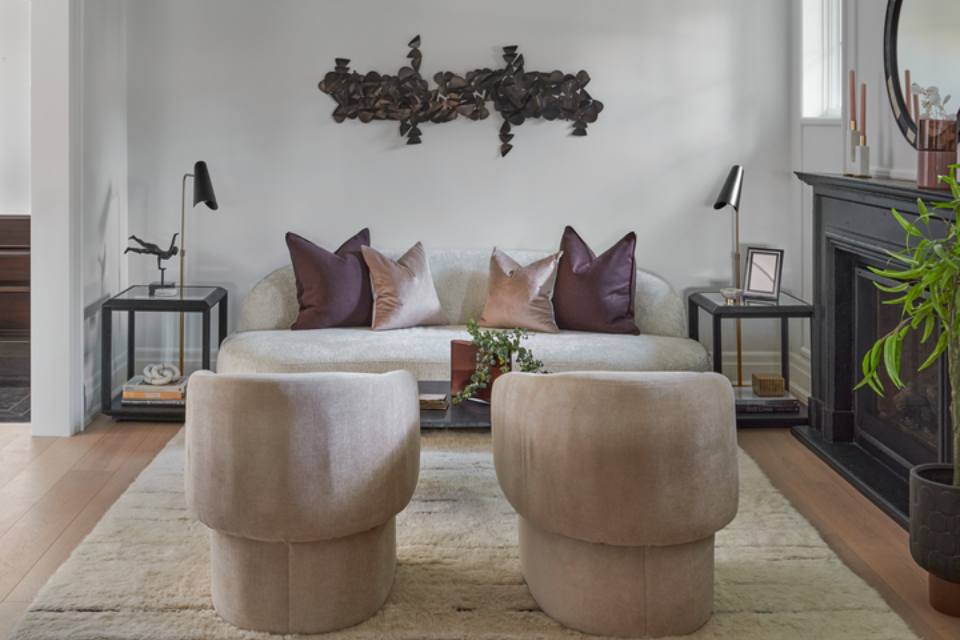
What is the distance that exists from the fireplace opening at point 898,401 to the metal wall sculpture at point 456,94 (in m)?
Answer: 1.94

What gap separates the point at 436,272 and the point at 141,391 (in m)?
1.60

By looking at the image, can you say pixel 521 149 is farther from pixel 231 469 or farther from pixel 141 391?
pixel 231 469

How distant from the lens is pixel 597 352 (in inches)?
217

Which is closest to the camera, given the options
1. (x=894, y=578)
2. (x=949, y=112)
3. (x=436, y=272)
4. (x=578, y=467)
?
(x=578, y=467)

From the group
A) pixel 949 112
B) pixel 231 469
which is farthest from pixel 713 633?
pixel 949 112

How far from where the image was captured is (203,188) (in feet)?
19.4

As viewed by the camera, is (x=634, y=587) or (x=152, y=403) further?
(x=152, y=403)

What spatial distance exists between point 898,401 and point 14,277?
5.17 metres

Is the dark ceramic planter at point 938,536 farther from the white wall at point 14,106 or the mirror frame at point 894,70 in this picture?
the white wall at point 14,106

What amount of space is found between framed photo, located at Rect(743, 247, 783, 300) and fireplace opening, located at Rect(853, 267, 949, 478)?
2.97 feet

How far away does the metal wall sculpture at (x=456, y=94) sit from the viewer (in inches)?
245

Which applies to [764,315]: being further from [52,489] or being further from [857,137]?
[52,489]

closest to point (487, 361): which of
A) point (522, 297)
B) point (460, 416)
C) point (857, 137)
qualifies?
point (460, 416)

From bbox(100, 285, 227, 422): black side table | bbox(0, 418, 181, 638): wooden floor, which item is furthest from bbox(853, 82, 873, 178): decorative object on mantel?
bbox(0, 418, 181, 638): wooden floor
